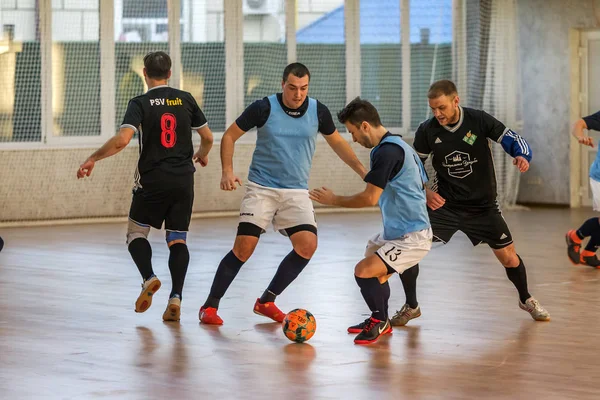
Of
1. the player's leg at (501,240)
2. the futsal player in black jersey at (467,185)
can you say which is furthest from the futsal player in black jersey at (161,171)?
the player's leg at (501,240)

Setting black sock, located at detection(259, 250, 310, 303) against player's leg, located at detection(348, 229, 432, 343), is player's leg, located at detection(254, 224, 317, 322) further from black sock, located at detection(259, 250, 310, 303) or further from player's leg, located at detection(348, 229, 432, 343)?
player's leg, located at detection(348, 229, 432, 343)

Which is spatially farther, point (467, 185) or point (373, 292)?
point (467, 185)

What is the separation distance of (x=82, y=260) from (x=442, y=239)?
14.4ft

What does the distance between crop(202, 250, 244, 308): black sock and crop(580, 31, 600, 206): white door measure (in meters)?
10.7

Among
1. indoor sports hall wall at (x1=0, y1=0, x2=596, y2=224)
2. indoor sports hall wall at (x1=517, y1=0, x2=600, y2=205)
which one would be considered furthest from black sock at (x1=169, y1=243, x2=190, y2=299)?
indoor sports hall wall at (x1=517, y1=0, x2=600, y2=205)

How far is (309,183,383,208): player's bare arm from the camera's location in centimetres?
546

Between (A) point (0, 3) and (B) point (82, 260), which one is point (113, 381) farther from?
(A) point (0, 3)

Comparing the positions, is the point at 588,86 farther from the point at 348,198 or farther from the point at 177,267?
the point at 348,198

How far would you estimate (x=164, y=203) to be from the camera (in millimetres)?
6738

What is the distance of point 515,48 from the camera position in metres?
16.5

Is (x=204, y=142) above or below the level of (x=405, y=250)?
above

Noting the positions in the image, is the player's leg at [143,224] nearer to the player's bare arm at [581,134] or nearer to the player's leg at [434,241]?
the player's leg at [434,241]

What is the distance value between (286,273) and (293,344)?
771mm

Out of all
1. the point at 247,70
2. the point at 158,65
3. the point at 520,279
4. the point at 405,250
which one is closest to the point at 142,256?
the point at 158,65
